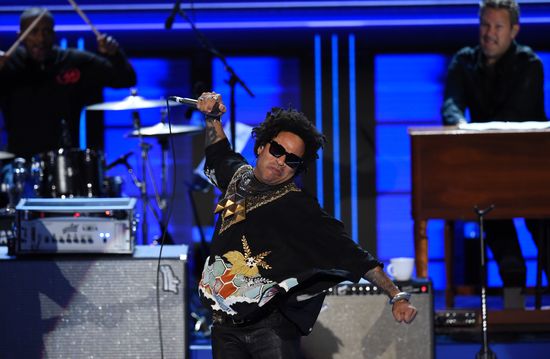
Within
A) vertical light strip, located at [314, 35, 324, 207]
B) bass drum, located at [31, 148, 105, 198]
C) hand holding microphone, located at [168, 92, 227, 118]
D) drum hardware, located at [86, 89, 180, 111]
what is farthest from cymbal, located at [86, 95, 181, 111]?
hand holding microphone, located at [168, 92, 227, 118]

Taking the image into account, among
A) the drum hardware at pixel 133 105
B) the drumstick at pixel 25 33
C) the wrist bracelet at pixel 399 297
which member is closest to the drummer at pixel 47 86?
the drumstick at pixel 25 33

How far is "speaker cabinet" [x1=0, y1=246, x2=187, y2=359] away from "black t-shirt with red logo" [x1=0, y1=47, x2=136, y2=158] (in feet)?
9.03

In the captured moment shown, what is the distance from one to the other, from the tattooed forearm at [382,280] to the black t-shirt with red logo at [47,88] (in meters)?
4.10

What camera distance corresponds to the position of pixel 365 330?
6.03 m

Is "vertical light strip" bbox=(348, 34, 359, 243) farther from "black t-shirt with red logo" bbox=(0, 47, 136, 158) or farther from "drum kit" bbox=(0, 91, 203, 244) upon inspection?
"drum kit" bbox=(0, 91, 203, 244)

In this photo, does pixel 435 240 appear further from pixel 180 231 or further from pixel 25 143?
pixel 25 143

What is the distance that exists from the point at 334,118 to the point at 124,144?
6.22 ft

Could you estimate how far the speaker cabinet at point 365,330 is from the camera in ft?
19.8

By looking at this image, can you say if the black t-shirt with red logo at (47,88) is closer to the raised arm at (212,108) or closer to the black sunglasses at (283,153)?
the raised arm at (212,108)

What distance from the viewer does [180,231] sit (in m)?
9.69

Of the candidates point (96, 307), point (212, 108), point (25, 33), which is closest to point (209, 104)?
point (212, 108)

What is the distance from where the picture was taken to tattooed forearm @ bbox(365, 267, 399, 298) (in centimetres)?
470

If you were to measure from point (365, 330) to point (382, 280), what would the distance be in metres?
1.35

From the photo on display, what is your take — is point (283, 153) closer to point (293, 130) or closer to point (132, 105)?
point (293, 130)
